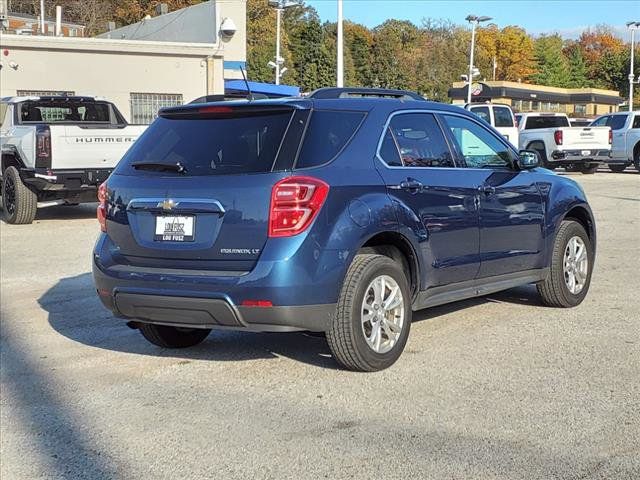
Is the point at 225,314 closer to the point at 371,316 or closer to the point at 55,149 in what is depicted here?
the point at 371,316

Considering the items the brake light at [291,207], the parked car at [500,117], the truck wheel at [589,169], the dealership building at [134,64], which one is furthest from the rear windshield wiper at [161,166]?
the truck wheel at [589,169]

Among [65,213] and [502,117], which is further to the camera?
[502,117]

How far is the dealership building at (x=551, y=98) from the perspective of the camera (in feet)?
268

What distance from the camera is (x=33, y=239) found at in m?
11.9

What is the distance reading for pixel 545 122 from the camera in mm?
27078

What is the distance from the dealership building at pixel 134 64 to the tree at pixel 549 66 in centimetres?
9630

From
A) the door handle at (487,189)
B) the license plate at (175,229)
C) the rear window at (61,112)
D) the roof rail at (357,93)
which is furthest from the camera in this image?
the rear window at (61,112)

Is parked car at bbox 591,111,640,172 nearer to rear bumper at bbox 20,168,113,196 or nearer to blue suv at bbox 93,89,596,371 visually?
rear bumper at bbox 20,168,113,196

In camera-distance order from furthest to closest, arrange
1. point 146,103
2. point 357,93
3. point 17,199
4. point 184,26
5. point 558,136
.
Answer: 1. point 184,26
2. point 146,103
3. point 558,136
4. point 17,199
5. point 357,93

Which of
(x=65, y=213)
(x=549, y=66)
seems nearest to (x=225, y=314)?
(x=65, y=213)

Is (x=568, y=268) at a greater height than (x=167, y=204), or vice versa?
(x=167, y=204)

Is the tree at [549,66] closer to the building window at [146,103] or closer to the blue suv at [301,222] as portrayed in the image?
the building window at [146,103]

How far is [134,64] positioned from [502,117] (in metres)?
11.6

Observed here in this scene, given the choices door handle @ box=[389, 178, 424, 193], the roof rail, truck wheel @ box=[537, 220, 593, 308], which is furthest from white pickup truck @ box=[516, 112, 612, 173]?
door handle @ box=[389, 178, 424, 193]
